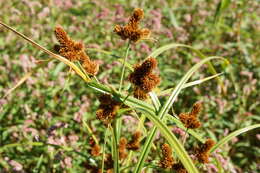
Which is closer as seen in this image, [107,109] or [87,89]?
[107,109]

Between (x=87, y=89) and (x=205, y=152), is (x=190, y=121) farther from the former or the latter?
(x=87, y=89)

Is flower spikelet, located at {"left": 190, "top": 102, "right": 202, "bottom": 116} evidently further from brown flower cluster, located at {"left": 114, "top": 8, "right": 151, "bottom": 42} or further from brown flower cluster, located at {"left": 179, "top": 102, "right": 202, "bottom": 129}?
brown flower cluster, located at {"left": 114, "top": 8, "right": 151, "bottom": 42}

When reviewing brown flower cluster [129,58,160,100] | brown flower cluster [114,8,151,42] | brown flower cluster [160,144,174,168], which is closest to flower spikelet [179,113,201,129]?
brown flower cluster [160,144,174,168]

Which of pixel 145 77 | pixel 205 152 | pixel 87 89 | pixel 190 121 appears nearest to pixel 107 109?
pixel 145 77

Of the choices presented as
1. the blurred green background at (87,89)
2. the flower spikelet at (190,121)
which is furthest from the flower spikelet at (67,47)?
the blurred green background at (87,89)

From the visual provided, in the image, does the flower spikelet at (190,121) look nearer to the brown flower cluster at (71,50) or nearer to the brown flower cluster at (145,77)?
the brown flower cluster at (145,77)

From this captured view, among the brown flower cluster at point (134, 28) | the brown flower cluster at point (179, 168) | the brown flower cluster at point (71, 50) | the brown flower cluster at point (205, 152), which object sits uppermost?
the brown flower cluster at point (134, 28)

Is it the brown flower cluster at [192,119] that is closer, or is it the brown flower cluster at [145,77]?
the brown flower cluster at [145,77]

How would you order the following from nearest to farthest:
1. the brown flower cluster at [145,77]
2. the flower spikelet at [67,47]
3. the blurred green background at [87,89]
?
the brown flower cluster at [145,77]
the flower spikelet at [67,47]
the blurred green background at [87,89]
